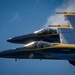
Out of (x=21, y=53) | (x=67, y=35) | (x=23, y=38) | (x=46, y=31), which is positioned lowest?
(x=21, y=53)

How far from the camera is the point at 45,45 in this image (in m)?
44.4

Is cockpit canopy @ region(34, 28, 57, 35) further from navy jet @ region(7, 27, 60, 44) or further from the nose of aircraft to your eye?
the nose of aircraft

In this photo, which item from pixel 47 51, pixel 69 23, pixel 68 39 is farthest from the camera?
pixel 69 23

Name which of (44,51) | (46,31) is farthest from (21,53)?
(46,31)

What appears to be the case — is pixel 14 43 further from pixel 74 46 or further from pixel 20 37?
pixel 74 46

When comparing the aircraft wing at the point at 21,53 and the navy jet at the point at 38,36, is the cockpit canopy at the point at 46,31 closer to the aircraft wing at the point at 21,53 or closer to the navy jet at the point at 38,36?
the navy jet at the point at 38,36

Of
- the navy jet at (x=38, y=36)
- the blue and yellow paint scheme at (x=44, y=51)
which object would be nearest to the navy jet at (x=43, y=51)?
the blue and yellow paint scheme at (x=44, y=51)

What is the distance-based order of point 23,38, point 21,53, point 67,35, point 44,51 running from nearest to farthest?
point 44,51
point 21,53
point 67,35
point 23,38

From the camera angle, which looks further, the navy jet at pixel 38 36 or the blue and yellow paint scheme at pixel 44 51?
the navy jet at pixel 38 36

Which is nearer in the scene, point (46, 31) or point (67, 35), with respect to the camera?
point (67, 35)

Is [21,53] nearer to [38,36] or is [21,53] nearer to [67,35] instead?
[67,35]

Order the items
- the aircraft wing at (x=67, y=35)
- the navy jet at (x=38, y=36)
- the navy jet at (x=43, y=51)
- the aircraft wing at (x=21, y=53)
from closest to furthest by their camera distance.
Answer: the navy jet at (x=43, y=51) → the aircraft wing at (x=21, y=53) → the aircraft wing at (x=67, y=35) → the navy jet at (x=38, y=36)

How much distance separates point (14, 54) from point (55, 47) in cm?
640

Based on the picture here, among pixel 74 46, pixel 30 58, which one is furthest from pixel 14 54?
pixel 74 46
